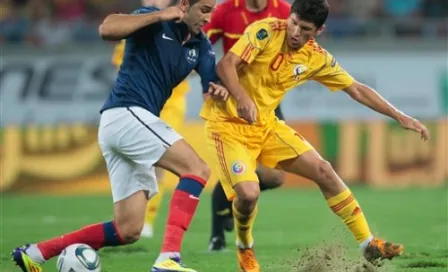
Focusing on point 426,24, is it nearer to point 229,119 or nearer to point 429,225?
point 429,225

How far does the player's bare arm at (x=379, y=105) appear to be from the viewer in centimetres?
878

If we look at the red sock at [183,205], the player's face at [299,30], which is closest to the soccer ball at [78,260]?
the red sock at [183,205]

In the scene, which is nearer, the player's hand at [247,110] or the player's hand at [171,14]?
the player's hand at [171,14]

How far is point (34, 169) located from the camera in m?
19.5

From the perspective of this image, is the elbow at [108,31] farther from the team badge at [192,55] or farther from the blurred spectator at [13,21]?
the blurred spectator at [13,21]

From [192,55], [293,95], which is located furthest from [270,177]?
[293,95]

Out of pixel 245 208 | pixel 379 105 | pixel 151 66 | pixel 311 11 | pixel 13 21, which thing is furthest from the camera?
pixel 13 21

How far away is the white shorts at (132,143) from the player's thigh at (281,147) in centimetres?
123

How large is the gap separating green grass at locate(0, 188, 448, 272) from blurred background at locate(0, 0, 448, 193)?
84 centimetres

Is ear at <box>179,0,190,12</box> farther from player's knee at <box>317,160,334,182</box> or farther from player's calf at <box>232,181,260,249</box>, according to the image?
player's knee at <box>317,160,334,182</box>

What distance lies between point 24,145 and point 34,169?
48 centimetres

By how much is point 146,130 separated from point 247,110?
0.91m

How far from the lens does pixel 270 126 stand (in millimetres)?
8852

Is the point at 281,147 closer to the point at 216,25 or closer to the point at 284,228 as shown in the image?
the point at 216,25
